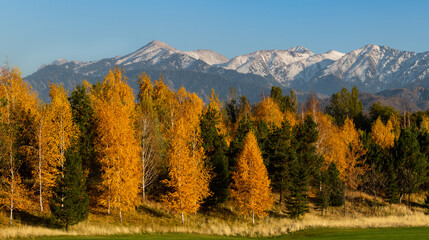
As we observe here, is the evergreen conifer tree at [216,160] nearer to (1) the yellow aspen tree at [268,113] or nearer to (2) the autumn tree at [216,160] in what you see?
(2) the autumn tree at [216,160]

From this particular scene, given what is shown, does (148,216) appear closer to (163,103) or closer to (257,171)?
(257,171)

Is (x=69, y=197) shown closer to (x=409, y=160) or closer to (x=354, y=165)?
(x=354, y=165)

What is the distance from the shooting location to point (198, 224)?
52469 mm

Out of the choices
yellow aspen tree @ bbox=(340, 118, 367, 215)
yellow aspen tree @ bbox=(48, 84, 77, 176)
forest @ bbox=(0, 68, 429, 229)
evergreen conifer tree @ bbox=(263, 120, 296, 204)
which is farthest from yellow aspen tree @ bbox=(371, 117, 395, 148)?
yellow aspen tree @ bbox=(48, 84, 77, 176)

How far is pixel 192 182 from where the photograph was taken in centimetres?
5147

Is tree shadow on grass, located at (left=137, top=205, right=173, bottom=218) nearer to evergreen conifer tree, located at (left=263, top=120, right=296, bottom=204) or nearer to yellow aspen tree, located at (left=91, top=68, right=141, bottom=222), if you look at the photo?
yellow aspen tree, located at (left=91, top=68, right=141, bottom=222)

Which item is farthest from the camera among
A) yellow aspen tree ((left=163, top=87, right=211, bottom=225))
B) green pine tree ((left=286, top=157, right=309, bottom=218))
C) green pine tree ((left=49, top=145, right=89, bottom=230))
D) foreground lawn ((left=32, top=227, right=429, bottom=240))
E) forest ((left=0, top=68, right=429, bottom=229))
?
green pine tree ((left=286, top=157, right=309, bottom=218))

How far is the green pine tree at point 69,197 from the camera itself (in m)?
42.5

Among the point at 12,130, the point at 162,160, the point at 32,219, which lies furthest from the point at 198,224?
the point at 12,130

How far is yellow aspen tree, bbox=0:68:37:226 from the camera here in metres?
42.7

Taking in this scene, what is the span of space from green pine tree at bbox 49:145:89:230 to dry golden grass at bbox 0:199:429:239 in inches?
51.2

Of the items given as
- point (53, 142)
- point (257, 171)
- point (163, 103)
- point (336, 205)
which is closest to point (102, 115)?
point (53, 142)

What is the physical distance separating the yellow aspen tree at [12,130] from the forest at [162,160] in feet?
0.59

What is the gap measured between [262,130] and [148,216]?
2617 centimetres
